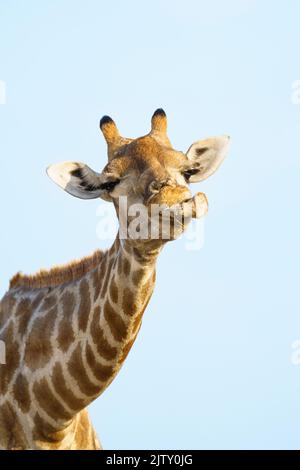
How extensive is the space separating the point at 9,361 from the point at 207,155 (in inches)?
121

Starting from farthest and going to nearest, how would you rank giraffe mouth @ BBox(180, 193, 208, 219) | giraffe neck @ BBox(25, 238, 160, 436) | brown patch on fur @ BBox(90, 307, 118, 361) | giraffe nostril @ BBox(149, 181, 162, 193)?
1. brown patch on fur @ BBox(90, 307, 118, 361)
2. giraffe neck @ BBox(25, 238, 160, 436)
3. giraffe nostril @ BBox(149, 181, 162, 193)
4. giraffe mouth @ BBox(180, 193, 208, 219)

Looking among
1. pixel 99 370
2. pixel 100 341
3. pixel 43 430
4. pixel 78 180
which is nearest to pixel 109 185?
pixel 78 180

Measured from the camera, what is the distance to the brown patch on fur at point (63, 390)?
18234 millimetres

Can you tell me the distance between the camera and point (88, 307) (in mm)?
18328

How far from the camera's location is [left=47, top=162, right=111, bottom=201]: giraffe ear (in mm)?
17781

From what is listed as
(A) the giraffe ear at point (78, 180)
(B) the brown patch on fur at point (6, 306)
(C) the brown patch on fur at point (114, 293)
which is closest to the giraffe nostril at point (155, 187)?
(A) the giraffe ear at point (78, 180)

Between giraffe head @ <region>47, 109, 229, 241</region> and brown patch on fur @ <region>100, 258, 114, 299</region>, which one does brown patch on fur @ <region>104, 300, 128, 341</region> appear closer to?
brown patch on fur @ <region>100, 258, 114, 299</region>

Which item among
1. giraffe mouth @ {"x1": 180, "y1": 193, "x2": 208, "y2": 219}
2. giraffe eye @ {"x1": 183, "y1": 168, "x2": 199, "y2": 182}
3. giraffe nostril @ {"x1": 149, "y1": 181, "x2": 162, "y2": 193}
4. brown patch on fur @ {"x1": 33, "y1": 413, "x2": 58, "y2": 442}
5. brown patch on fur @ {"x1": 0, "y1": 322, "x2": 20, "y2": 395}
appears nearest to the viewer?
giraffe mouth @ {"x1": 180, "y1": 193, "x2": 208, "y2": 219}

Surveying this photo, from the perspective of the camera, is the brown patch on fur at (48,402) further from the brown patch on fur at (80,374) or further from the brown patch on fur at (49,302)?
the brown patch on fur at (49,302)

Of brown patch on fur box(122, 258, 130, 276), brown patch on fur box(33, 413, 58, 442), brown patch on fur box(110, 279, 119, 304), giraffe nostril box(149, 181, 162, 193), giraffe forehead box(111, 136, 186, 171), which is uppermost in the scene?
giraffe forehead box(111, 136, 186, 171)

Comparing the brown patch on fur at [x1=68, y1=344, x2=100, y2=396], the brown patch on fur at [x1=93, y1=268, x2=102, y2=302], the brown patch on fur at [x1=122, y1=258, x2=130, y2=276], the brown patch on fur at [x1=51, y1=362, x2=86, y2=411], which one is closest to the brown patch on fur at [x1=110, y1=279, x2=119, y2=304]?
the brown patch on fur at [x1=122, y1=258, x2=130, y2=276]

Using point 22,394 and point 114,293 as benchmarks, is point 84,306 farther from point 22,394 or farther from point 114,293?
point 22,394

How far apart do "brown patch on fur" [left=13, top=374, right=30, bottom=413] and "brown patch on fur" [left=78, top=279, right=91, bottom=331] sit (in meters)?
0.91
